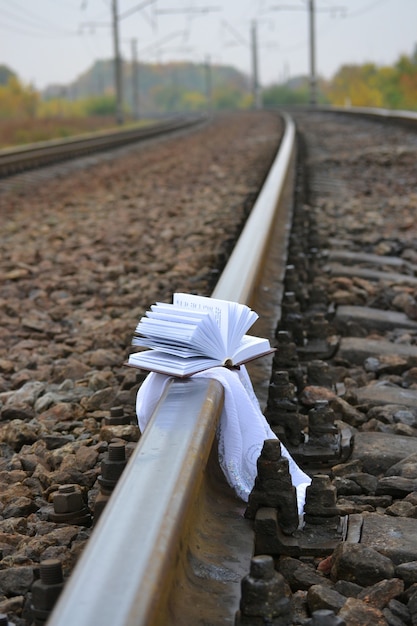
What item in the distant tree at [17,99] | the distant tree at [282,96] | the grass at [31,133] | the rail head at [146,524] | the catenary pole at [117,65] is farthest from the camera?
the distant tree at [282,96]

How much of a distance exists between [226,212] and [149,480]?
7.04 metres

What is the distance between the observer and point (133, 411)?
128 inches

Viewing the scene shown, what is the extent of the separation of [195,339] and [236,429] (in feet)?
0.78

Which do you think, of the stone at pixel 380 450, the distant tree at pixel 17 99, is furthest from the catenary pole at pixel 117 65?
the stone at pixel 380 450

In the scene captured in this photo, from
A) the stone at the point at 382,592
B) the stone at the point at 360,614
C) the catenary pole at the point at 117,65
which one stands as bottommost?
the stone at the point at 382,592

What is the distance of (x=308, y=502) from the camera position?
2262 mm

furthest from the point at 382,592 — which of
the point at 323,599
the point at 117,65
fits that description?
the point at 117,65

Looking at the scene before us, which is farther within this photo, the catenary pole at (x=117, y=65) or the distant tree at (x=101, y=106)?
the distant tree at (x=101, y=106)

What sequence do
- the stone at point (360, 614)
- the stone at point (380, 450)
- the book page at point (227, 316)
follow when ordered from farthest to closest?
the stone at point (380, 450)
the book page at point (227, 316)
the stone at point (360, 614)

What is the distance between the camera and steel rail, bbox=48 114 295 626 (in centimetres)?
135

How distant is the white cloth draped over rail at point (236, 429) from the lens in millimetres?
2365

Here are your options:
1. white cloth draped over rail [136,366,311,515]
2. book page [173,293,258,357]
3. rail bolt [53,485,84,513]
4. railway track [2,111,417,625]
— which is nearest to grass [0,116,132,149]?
railway track [2,111,417,625]

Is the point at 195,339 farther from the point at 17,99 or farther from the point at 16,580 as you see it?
the point at 17,99

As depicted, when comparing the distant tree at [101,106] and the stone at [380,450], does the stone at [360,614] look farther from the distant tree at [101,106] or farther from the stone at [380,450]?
the distant tree at [101,106]
